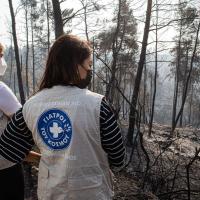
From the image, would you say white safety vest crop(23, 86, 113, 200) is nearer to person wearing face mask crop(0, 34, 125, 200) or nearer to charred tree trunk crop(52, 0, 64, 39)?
person wearing face mask crop(0, 34, 125, 200)

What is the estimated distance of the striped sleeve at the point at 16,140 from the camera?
2.11 m

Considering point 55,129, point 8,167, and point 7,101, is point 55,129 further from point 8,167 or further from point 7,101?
point 8,167

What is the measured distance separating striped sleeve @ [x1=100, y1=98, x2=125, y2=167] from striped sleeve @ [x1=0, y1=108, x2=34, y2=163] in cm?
46

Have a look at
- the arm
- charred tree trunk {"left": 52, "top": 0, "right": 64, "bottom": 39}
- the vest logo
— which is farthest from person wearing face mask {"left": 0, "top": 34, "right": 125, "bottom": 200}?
charred tree trunk {"left": 52, "top": 0, "right": 64, "bottom": 39}

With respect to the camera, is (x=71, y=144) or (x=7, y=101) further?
(x=7, y=101)

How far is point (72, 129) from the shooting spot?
189 cm

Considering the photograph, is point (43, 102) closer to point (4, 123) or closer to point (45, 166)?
point (45, 166)

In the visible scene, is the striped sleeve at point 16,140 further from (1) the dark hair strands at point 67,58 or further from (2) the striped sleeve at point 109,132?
(2) the striped sleeve at point 109,132

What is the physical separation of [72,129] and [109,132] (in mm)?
189

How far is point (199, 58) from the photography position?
29.6 m

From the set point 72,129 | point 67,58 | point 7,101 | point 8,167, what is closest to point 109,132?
point 72,129

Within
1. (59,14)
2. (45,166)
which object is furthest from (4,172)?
(59,14)

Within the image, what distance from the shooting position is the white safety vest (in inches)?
74.7

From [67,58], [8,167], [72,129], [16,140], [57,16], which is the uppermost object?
[57,16]
